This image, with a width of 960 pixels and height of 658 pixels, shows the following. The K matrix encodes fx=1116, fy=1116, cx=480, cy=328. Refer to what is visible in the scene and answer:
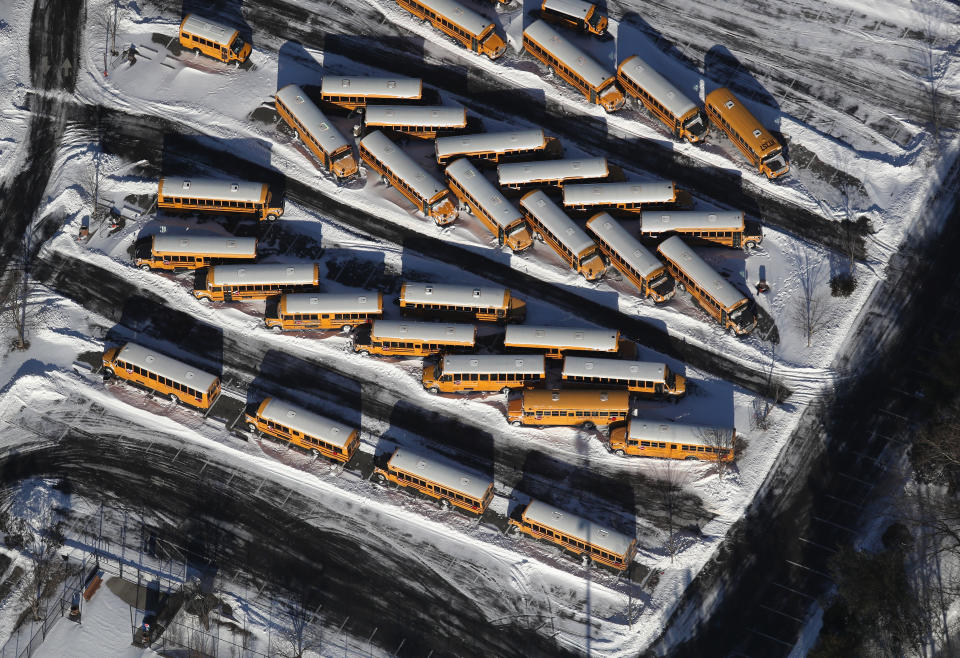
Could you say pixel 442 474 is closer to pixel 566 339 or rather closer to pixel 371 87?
pixel 566 339

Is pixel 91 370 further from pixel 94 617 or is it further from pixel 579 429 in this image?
pixel 579 429

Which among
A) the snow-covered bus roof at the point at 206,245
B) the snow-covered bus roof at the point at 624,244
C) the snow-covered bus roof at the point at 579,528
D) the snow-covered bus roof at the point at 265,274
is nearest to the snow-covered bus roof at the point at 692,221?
the snow-covered bus roof at the point at 624,244

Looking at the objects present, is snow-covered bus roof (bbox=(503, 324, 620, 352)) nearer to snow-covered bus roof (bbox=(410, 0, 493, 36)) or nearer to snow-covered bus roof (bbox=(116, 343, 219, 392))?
snow-covered bus roof (bbox=(116, 343, 219, 392))

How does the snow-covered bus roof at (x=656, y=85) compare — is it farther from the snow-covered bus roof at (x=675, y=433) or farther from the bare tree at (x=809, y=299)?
the snow-covered bus roof at (x=675, y=433)

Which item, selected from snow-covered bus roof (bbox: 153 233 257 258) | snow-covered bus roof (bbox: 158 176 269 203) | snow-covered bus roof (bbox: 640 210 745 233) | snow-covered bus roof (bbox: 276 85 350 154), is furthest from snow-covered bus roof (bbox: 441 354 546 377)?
snow-covered bus roof (bbox: 276 85 350 154)

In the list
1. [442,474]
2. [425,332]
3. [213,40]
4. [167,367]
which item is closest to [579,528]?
[442,474]

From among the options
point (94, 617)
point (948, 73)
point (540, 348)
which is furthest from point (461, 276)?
point (948, 73)
